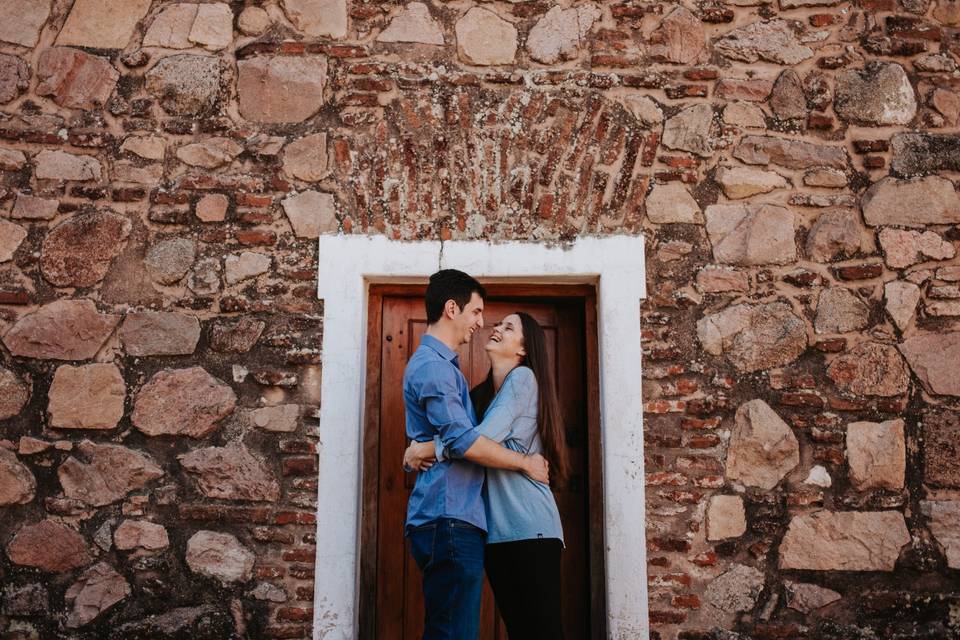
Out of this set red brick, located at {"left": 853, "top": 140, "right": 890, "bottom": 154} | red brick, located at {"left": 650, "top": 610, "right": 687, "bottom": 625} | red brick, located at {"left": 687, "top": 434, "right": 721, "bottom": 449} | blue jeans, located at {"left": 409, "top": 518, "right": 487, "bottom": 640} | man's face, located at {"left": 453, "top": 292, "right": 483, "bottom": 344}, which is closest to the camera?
blue jeans, located at {"left": 409, "top": 518, "right": 487, "bottom": 640}

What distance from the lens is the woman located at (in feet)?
8.52

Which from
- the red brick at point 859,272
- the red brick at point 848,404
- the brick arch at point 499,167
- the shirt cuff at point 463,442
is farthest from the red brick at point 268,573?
the red brick at point 859,272

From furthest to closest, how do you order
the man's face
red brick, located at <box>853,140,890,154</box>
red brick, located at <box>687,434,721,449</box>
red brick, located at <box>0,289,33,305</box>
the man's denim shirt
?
red brick, located at <box>853,140,890,154</box> < red brick, located at <box>0,289,33,305</box> < red brick, located at <box>687,434,721,449</box> < the man's face < the man's denim shirt

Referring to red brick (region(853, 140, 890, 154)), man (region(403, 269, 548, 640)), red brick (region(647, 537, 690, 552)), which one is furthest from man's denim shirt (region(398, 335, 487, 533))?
red brick (region(853, 140, 890, 154))

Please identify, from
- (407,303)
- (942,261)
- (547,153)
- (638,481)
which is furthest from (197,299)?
(942,261)

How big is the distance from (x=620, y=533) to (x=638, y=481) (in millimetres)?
212

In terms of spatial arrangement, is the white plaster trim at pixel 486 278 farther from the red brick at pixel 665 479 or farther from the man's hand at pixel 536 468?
the man's hand at pixel 536 468

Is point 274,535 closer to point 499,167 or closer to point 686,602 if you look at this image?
point 686,602

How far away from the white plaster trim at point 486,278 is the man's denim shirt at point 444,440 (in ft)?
2.22

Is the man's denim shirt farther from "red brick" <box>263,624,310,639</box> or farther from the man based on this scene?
"red brick" <box>263,624,310,639</box>

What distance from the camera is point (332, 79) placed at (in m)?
3.55

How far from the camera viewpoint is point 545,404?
2842 millimetres

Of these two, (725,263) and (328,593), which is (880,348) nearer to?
(725,263)

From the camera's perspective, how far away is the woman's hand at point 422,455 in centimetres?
269
